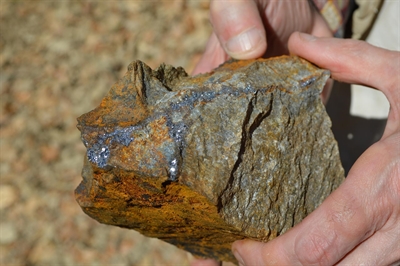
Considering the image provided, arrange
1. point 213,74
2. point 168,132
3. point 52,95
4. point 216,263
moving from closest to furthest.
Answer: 1. point 168,132
2. point 213,74
3. point 216,263
4. point 52,95

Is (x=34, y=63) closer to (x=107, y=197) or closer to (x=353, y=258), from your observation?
(x=107, y=197)

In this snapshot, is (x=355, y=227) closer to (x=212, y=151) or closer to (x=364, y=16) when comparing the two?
(x=212, y=151)

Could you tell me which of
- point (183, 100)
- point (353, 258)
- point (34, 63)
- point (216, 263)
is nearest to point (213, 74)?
point (183, 100)

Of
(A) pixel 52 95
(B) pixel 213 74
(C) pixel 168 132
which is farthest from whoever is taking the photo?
(A) pixel 52 95

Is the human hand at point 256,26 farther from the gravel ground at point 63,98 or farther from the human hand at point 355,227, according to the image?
the gravel ground at point 63,98

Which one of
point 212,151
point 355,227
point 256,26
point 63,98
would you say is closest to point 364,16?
point 256,26

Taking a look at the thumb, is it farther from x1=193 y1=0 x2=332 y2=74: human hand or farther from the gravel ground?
the gravel ground
